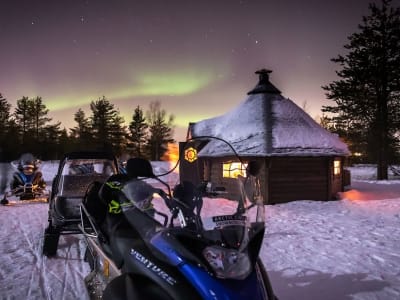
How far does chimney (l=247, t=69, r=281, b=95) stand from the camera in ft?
63.8

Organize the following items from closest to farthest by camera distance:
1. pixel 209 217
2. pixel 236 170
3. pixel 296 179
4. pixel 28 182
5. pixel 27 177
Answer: pixel 209 217, pixel 236 170, pixel 28 182, pixel 27 177, pixel 296 179

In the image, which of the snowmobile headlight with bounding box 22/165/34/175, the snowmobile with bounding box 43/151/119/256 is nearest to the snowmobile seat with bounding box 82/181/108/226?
the snowmobile with bounding box 43/151/119/256

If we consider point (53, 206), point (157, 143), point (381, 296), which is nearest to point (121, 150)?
point (157, 143)

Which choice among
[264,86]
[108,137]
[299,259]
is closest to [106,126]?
[108,137]

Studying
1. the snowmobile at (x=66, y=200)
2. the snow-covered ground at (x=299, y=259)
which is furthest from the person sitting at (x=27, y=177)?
the snowmobile at (x=66, y=200)

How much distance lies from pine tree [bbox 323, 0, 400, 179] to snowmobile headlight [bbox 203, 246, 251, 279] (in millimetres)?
26916

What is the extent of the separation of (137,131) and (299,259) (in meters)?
52.2

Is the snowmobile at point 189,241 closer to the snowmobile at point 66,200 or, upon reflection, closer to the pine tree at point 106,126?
the snowmobile at point 66,200

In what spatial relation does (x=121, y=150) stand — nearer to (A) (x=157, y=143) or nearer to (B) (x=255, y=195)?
(A) (x=157, y=143)

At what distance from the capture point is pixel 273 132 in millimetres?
16562

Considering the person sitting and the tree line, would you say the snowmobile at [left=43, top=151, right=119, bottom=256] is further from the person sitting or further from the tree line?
the tree line

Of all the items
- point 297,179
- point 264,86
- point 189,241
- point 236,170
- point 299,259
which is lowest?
point 299,259

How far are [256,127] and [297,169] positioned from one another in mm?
2943

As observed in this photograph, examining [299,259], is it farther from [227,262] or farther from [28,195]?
[28,195]
